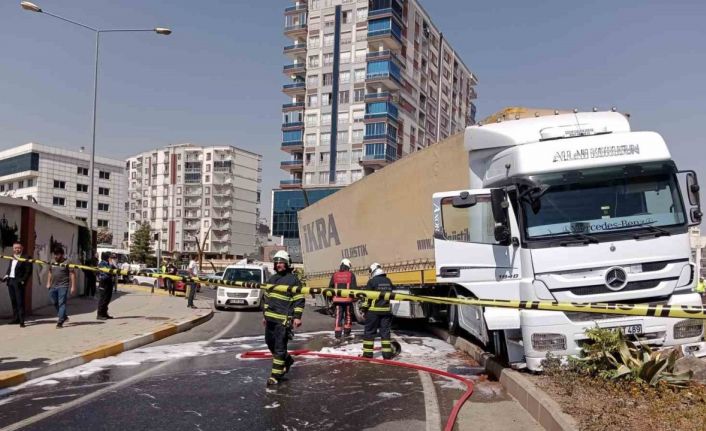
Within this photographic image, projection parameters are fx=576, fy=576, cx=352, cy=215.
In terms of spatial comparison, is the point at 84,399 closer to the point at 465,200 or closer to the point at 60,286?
the point at 465,200

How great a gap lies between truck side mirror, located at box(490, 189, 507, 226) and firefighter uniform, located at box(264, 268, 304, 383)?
277 centimetres

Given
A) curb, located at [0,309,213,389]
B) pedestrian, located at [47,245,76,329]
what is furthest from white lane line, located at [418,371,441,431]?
pedestrian, located at [47,245,76,329]

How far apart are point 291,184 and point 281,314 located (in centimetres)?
7044

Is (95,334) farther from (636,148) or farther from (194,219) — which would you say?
(194,219)

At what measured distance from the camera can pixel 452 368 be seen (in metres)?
8.81

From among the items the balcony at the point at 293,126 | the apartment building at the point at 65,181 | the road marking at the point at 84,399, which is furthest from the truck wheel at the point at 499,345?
the apartment building at the point at 65,181

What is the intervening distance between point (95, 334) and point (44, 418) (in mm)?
5952

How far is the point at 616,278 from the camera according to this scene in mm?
6844

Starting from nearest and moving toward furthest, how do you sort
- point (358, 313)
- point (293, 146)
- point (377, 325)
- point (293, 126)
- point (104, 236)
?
point (377, 325)
point (358, 313)
point (293, 146)
point (293, 126)
point (104, 236)

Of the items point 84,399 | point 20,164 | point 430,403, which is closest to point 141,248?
point 20,164

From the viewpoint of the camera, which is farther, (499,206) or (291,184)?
(291,184)

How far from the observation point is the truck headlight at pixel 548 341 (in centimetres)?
682

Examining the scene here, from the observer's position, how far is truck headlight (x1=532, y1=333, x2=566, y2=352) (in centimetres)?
682

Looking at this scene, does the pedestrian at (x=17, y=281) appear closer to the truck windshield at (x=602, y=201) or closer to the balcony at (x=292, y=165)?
the truck windshield at (x=602, y=201)
